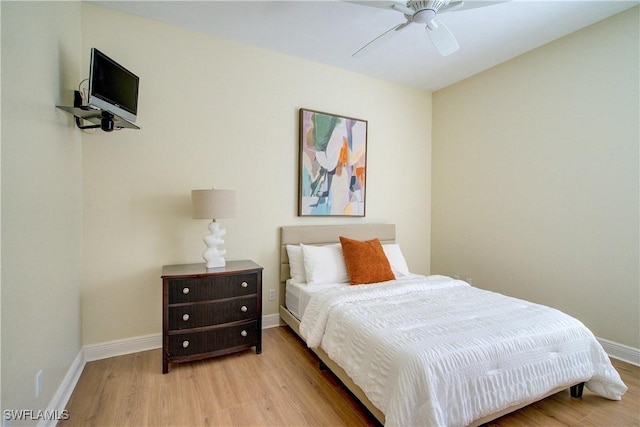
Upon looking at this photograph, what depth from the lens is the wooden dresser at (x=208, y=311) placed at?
224 centimetres

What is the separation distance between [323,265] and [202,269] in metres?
1.10

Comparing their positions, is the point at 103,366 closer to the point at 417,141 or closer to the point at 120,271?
the point at 120,271

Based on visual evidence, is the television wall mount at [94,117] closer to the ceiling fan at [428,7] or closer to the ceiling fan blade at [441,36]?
the ceiling fan at [428,7]

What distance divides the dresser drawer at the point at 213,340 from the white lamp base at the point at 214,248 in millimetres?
552

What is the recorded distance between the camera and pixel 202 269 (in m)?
2.49

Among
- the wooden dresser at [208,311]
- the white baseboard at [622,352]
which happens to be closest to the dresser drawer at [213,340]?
the wooden dresser at [208,311]

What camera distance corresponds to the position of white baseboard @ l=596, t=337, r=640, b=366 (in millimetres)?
2408

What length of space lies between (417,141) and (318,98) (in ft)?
5.36

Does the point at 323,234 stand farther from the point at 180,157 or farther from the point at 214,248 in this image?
the point at 180,157

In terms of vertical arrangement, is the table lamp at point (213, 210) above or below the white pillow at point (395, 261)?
above

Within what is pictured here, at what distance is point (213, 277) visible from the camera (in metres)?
2.38

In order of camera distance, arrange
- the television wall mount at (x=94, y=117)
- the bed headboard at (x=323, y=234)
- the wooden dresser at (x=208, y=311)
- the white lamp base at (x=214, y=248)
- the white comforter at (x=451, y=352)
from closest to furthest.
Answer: the white comforter at (x=451, y=352), the television wall mount at (x=94, y=117), the wooden dresser at (x=208, y=311), the white lamp base at (x=214, y=248), the bed headboard at (x=323, y=234)

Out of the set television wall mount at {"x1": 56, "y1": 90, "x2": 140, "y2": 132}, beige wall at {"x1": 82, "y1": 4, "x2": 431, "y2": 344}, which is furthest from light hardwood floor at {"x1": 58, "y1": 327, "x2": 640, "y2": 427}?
television wall mount at {"x1": 56, "y1": 90, "x2": 140, "y2": 132}

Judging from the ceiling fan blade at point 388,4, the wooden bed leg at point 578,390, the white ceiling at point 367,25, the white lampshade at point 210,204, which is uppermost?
the white ceiling at point 367,25
